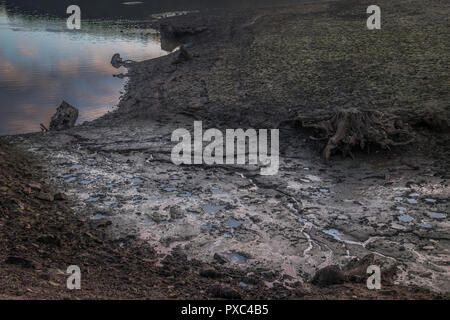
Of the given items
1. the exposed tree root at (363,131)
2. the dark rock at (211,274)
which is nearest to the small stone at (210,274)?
the dark rock at (211,274)

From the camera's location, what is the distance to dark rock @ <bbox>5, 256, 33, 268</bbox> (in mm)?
5321

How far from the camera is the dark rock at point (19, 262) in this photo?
17.5ft

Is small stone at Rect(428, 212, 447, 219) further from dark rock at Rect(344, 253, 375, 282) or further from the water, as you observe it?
the water

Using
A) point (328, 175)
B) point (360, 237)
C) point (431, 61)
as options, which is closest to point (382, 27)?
point (431, 61)

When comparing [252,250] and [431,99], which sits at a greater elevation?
[431,99]

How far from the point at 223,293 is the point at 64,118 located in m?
8.21

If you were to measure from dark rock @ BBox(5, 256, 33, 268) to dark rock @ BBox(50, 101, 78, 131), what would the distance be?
648 cm

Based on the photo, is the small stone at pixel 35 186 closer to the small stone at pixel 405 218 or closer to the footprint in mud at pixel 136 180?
the footprint in mud at pixel 136 180

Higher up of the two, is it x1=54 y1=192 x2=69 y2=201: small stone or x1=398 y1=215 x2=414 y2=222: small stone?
x1=54 y1=192 x2=69 y2=201: small stone

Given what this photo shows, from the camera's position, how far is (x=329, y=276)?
5387mm

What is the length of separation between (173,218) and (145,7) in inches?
1094

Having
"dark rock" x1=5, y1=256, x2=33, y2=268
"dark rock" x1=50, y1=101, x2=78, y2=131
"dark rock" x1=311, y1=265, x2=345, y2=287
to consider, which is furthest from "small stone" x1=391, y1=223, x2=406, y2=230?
"dark rock" x1=50, y1=101, x2=78, y2=131

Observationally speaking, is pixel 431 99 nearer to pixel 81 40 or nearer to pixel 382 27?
pixel 382 27
